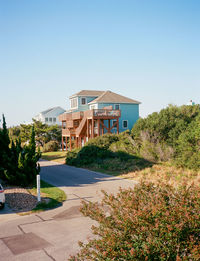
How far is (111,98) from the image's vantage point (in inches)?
1738

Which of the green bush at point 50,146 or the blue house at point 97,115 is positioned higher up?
the blue house at point 97,115

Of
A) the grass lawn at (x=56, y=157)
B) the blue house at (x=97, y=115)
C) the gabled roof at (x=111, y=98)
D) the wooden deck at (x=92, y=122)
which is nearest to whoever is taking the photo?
the grass lawn at (x=56, y=157)

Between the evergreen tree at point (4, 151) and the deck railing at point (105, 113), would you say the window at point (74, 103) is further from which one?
the evergreen tree at point (4, 151)

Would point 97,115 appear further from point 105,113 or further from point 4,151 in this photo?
point 4,151

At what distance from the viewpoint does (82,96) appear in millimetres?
45594

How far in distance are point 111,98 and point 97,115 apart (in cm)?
892

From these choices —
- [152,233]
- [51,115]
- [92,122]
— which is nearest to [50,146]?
[92,122]

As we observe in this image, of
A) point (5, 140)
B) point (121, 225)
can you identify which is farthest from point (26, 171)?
point (121, 225)

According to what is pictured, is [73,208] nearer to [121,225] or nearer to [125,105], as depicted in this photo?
[121,225]

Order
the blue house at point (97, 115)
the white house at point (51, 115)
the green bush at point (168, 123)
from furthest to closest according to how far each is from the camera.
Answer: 1. the white house at point (51, 115)
2. the blue house at point (97, 115)
3. the green bush at point (168, 123)

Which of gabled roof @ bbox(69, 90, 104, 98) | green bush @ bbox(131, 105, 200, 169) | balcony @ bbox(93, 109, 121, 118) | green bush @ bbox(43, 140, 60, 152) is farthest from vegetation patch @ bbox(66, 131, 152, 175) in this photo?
gabled roof @ bbox(69, 90, 104, 98)

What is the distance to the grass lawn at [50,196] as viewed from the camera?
11776mm

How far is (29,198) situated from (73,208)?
272cm

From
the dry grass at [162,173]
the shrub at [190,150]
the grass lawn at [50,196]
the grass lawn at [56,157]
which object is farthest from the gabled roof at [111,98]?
the grass lawn at [50,196]
